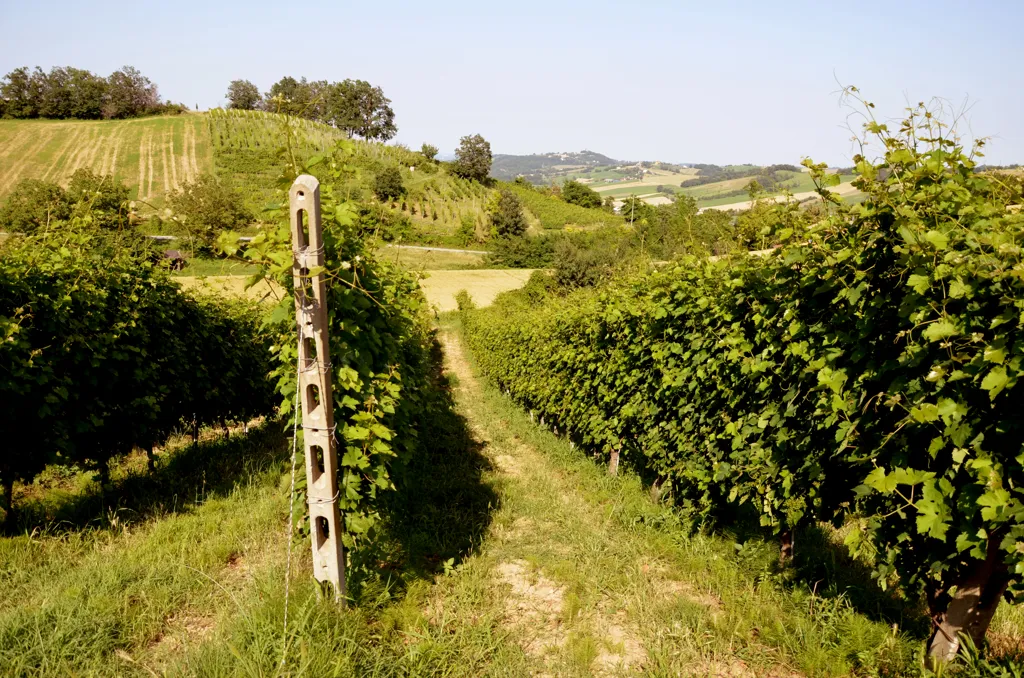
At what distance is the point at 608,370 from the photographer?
7.70 metres

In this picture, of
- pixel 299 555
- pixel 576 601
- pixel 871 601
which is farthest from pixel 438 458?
pixel 871 601

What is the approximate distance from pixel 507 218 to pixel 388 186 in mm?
13619

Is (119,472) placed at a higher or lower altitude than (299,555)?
lower

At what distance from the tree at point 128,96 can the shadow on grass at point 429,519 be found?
8922 cm

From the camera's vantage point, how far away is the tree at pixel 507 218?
184 ft

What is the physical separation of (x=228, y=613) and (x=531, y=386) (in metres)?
8.25

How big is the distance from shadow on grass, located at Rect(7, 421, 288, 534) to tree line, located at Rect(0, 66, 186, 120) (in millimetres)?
87591

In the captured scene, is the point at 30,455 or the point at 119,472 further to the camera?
the point at 119,472

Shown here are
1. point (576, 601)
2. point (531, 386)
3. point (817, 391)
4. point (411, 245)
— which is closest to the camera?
point (817, 391)

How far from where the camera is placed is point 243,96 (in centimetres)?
9794

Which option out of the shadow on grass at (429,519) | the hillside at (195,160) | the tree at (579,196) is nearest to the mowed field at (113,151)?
the hillside at (195,160)

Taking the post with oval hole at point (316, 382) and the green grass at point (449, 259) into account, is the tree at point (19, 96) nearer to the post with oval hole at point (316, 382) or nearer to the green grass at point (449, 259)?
the green grass at point (449, 259)

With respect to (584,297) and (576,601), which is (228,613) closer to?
(576,601)

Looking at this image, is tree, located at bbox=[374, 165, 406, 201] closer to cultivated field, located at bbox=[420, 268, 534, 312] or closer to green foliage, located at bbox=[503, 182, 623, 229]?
green foliage, located at bbox=[503, 182, 623, 229]
